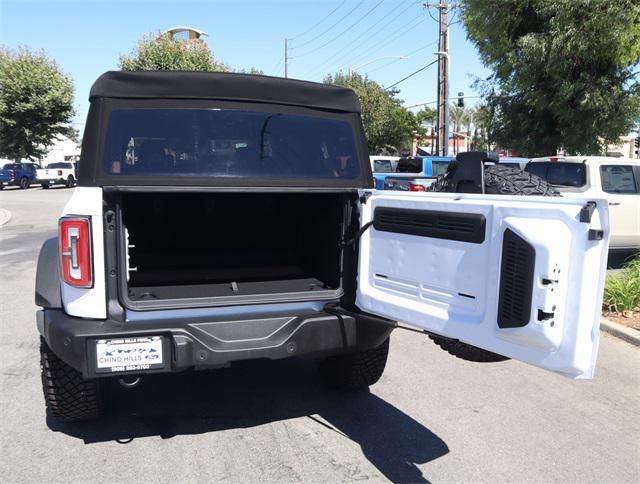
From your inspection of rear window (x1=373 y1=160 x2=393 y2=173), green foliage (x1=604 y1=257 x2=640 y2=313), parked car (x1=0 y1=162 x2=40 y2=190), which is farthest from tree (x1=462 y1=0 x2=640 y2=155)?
parked car (x1=0 y1=162 x2=40 y2=190)

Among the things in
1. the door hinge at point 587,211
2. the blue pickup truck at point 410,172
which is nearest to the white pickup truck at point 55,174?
the blue pickup truck at point 410,172

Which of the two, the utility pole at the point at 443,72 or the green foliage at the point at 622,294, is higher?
the utility pole at the point at 443,72

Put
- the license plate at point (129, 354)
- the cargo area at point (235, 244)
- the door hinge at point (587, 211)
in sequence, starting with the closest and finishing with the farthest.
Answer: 1. the door hinge at point (587, 211)
2. the license plate at point (129, 354)
3. the cargo area at point (235, 244)

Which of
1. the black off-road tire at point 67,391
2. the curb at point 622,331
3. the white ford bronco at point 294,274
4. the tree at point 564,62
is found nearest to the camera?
the white ford bronco at point 294,274

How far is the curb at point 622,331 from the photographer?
5.64m

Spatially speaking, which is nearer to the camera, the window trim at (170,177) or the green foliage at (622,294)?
the window trim at (170,177)

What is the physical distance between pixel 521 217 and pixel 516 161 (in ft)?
35.4

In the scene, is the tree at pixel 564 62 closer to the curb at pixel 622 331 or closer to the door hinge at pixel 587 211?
the curb at pixel 622 331

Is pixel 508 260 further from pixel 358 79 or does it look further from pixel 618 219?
pixel 358 79

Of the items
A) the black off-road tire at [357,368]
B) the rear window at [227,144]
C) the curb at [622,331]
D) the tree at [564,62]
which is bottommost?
the curb at [622,331]

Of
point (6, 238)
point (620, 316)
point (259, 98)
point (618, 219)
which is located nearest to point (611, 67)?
point (618, 219)

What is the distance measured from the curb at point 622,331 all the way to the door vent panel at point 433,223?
380cm

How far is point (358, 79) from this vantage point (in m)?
44.2

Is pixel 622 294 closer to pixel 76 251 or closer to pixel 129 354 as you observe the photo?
pixel 129 354
